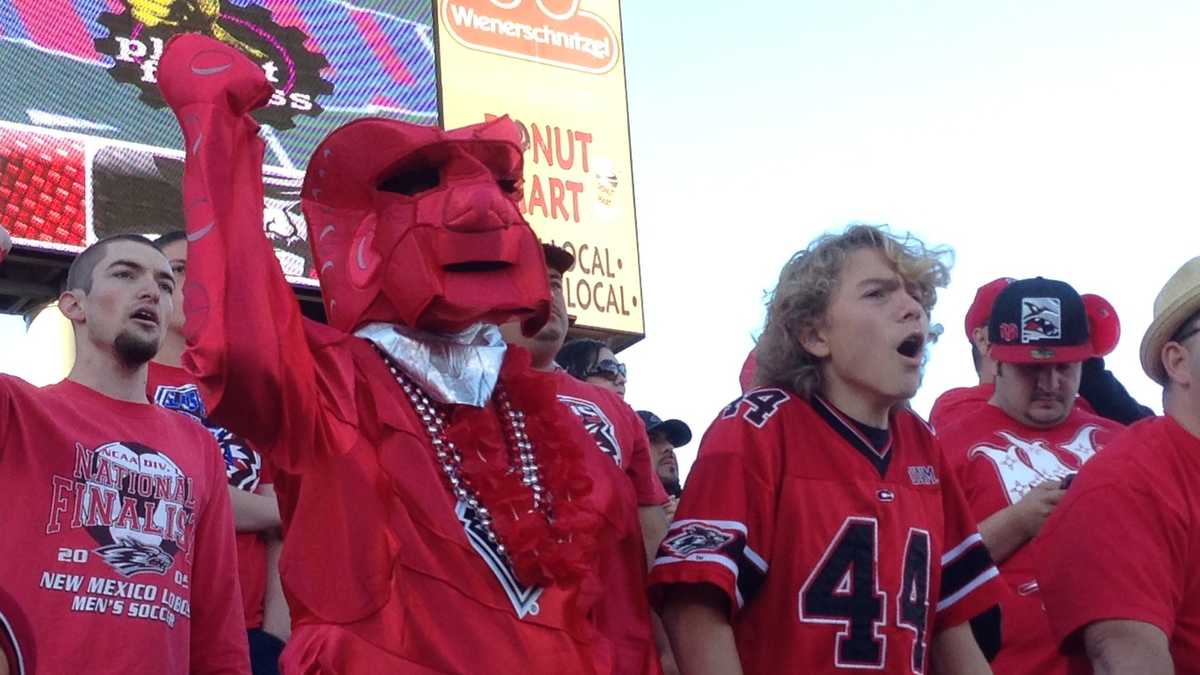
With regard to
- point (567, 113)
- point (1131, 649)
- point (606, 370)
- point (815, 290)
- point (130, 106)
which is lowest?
point (1131, 649)

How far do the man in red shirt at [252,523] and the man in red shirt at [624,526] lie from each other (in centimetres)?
75

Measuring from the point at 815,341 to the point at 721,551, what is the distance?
1.80ft

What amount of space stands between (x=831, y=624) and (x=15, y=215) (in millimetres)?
7238

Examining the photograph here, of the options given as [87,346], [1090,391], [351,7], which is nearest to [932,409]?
[1090,391]

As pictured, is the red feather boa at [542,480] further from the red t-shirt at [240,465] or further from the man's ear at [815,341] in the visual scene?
the red t-shirt at [240,465]

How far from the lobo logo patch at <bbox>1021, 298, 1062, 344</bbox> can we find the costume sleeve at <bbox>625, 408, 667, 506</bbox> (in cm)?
105

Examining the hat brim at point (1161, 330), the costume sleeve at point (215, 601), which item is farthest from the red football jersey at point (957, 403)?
the costume sleeve at point (215, 601)

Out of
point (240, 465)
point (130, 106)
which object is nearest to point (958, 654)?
point (240, 465)

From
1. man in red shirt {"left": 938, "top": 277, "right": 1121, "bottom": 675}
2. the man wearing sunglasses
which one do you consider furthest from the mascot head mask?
the man wearing sunglasses

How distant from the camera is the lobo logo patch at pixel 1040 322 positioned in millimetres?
4434

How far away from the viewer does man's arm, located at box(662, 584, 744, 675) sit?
313 cm

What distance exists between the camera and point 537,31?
13.0 meters

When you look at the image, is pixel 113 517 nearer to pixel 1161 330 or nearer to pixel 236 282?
pixel 236 282

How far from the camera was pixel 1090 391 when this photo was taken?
5.18 m
